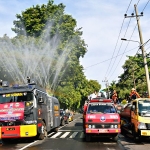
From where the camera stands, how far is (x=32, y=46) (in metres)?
36.8

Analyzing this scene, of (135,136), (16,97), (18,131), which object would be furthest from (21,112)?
(135,136)

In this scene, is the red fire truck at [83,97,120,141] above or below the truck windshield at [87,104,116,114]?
below

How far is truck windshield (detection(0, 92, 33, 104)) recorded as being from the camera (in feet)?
45.8

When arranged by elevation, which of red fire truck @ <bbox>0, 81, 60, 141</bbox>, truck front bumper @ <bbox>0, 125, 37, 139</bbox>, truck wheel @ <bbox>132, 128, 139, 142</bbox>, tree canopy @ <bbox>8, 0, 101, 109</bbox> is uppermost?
tree canopy @ <bbox>8, 0, 101, 109</bbox>

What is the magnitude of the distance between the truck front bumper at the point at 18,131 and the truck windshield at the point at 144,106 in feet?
17.5

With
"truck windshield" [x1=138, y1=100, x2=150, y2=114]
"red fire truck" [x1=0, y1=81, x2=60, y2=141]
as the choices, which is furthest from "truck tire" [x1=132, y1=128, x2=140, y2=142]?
"red fire truck" [x1=0, y1=81, x2=60, y2=141]

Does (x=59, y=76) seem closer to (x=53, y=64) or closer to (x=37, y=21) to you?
(x=53, y=64)

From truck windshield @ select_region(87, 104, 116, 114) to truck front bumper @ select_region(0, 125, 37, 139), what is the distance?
3047 millimetres

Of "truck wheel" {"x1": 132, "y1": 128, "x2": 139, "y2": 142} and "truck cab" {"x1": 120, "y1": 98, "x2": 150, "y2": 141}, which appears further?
"truck wheel" {"x1": 132, "y1": 128, "x2": 139, "y2": 142}

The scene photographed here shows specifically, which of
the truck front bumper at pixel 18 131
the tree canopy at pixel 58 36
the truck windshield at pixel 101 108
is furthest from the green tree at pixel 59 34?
the truck front bumper at pixel 18 131

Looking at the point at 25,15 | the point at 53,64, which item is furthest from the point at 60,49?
the point at 25,15

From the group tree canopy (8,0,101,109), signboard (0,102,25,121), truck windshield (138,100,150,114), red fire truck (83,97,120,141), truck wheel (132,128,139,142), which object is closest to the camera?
signboard (0,102,25,121)

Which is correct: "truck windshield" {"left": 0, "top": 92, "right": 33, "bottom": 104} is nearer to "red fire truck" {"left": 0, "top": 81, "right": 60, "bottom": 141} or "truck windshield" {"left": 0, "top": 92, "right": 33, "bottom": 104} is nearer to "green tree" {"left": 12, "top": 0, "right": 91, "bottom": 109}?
"red fire truck" {"left": 0, "top": 81, "right": 60, "bottom": 141}

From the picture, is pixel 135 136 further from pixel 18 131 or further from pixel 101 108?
pixel 18 131
